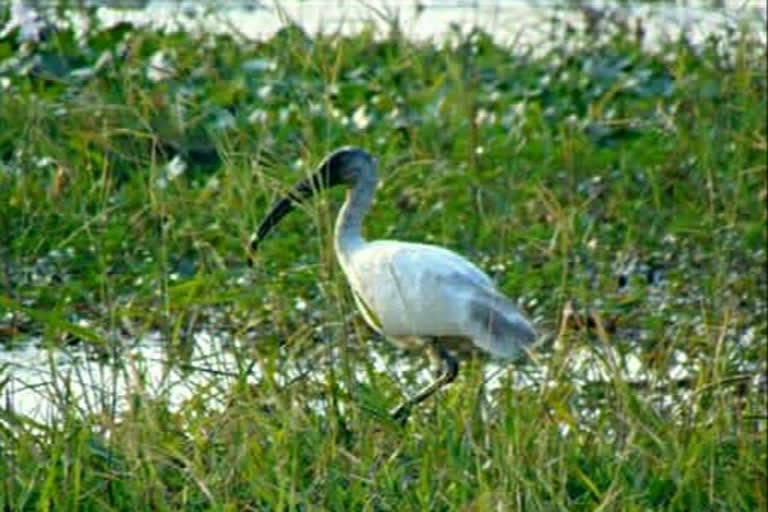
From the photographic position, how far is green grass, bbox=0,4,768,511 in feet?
17.4

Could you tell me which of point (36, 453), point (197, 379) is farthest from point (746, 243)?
point (36, 453)

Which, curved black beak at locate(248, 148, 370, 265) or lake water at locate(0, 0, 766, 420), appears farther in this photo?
curved black beak at locate(248, 148, 370, 265)

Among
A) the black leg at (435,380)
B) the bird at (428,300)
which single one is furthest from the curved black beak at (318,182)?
the black leg at (435,380)

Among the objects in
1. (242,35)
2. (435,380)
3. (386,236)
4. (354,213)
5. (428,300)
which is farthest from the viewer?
(386,236)

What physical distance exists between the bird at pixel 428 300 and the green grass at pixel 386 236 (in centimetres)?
9

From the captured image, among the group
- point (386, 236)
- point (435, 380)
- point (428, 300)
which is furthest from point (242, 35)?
point (386, 236)

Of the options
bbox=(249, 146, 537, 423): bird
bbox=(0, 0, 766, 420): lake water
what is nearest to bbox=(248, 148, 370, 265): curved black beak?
bbox=(249, 146, 537, 423): bird

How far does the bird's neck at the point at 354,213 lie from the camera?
6.79 m

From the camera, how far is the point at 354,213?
686cm

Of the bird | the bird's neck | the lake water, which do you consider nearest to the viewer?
the lake water

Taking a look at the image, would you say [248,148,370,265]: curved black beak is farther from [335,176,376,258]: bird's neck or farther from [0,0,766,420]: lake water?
[0,0,766,420]: lake water

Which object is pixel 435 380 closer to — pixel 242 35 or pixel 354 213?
pixel 354 213

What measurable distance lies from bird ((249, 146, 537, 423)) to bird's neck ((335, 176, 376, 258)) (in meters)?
0.02

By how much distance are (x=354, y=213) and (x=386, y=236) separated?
0.93 m
